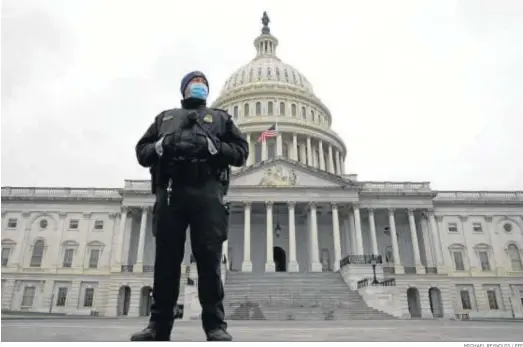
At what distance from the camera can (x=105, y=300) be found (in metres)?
40.4

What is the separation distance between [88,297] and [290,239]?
20.9m

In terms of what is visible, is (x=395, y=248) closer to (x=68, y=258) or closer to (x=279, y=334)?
A: (x=68, y=258)

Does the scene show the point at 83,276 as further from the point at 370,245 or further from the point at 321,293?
the point at 370,245

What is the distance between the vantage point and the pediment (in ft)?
131

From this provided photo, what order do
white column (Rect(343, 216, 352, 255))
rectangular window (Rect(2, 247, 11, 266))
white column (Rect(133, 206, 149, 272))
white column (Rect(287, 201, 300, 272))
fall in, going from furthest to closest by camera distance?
rectangular window (Rect(2, 247, 11, 266)) < white column (Rect(343, 216, 352, 255)) < white column (Rect(133, 206, 149, 272)) < white column (Rect(287, 201, 300, 272))

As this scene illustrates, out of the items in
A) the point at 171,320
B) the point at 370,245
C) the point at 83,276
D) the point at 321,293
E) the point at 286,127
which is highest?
the point at 286,127

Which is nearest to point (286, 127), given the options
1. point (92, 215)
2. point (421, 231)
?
point (421, 231)

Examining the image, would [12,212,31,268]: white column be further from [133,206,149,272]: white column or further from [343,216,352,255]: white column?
[343,216,352,255]: white column

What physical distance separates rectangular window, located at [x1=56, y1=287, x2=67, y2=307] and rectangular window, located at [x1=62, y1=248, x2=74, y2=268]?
93.9 inches

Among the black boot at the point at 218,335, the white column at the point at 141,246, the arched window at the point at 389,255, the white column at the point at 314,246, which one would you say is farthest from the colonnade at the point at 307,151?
the black boot at the point at 218,335

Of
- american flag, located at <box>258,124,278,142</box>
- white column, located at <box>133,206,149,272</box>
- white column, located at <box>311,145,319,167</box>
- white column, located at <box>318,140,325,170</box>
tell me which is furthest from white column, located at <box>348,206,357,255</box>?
white column, located at <box>133,206,149,272</box>

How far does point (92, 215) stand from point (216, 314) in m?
43.7

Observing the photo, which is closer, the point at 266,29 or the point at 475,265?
the point at 475,265

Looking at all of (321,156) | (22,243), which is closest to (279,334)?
(22,243)
